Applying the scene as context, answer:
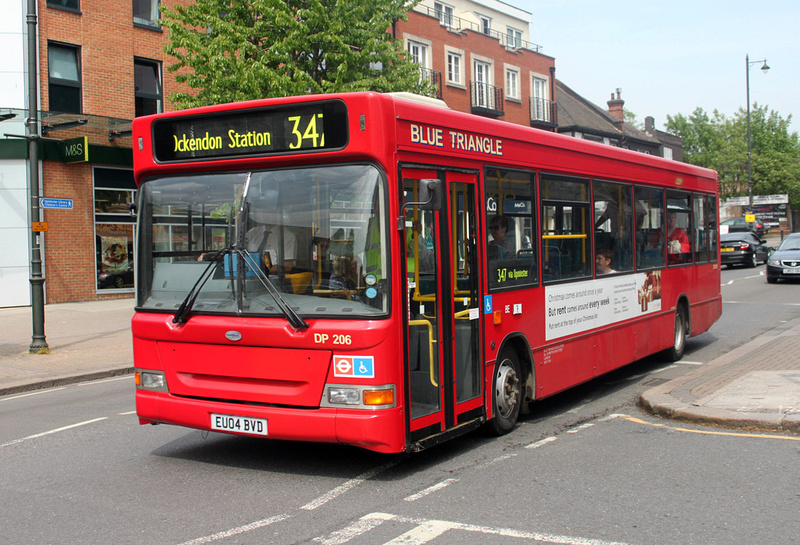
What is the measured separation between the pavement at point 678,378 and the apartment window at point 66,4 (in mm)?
8411

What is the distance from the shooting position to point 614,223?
9320 millimetres

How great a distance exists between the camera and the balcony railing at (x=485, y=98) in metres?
39.0

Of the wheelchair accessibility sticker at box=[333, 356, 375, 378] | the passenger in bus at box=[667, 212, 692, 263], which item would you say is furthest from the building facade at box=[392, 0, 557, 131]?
the wheelchair accessibility sticker at box=[333, 356, 375, 378]

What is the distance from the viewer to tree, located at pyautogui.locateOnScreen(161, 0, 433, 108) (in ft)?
58.7

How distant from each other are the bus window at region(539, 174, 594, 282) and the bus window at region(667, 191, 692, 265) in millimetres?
2903

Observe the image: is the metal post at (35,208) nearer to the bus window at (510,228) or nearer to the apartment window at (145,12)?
the bus window at (510,228)

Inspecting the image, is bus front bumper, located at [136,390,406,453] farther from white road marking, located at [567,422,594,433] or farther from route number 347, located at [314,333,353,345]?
white road marking, located at [567,422,594,433]

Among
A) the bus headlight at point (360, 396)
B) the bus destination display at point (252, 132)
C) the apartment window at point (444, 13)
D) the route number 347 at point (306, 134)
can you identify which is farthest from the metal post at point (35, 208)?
the apartment window at point (444, 13)

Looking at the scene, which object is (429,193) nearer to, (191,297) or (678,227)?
(191,297)

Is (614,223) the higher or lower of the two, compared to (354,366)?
higher

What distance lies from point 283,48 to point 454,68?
21376 millimetres

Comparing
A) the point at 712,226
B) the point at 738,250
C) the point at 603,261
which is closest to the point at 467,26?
the point at 738,250

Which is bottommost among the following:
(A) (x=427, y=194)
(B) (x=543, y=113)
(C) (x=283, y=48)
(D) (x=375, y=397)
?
(D) (x=375, y=397)

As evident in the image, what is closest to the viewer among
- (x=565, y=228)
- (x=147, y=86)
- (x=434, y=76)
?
(x=565, y=228)
